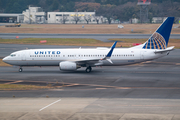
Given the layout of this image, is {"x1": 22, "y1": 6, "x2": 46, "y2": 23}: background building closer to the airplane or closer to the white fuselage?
the airplane

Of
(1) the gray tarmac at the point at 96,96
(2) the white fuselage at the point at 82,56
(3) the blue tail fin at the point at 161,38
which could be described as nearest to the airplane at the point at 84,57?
(2) the white fuselage at the point at 82,56

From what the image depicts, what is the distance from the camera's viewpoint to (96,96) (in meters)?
25.2

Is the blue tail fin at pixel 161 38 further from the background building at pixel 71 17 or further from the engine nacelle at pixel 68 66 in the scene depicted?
the background building at pixel 71 17

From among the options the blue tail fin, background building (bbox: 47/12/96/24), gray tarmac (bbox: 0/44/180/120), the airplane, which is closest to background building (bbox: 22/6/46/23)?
background building (bbox: 47/12/96/24)

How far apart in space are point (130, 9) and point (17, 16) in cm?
8273

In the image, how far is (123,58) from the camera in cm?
3959

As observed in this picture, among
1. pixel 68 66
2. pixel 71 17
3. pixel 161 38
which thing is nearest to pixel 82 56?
pixel 68 66

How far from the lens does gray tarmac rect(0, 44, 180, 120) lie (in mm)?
19747

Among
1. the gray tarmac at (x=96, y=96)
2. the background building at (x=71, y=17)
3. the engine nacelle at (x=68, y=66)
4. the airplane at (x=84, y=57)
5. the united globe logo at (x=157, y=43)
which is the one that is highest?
the background building at (x=71, y=17)

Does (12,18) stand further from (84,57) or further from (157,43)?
(157,43)

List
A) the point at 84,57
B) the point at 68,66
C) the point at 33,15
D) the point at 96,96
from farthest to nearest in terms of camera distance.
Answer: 1. the point at 33,15
2. the point at 84,57
3. the point at 68,66
4. the point at 96,96

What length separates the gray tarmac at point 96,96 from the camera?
19747 mm

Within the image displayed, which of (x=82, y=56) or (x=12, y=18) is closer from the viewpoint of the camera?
(x=82, y=56)

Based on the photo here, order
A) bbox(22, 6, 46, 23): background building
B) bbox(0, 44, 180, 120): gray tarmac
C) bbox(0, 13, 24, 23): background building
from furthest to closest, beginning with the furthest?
bbox(22, 6, 46, 23): background building, bbox(0, 13, 24, 23): background building, bbox(0, 44, 180, 120): gray tarmac
